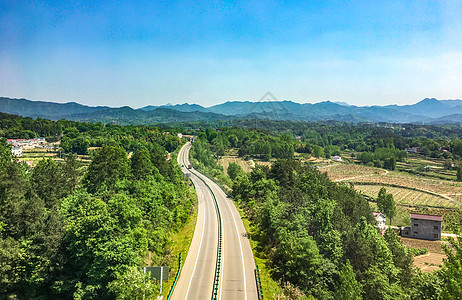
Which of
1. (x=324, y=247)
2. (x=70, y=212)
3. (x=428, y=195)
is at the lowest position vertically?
(x=428, y=195)

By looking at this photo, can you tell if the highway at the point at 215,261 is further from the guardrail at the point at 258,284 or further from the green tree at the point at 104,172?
the green tree at the point at 104,172

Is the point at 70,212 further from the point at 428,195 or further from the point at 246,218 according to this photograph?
the point at 428,195

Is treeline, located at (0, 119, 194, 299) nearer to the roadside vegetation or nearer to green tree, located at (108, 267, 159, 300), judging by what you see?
green tree, located at (108, 267, 159, 300)

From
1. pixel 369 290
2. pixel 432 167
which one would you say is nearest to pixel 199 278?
pixel 369 290

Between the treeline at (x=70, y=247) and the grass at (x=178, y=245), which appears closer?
the treeline at (x=70, y=247)

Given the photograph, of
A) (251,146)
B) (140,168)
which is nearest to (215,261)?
(140,168)

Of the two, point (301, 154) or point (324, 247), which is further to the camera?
point (301, 154)

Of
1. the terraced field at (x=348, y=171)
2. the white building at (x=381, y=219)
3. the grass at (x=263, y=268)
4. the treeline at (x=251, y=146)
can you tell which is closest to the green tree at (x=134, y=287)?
the grass at (x=263, y=268)

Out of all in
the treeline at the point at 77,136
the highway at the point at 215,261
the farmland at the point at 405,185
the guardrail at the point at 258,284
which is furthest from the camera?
the treeline at the point at 77,136
